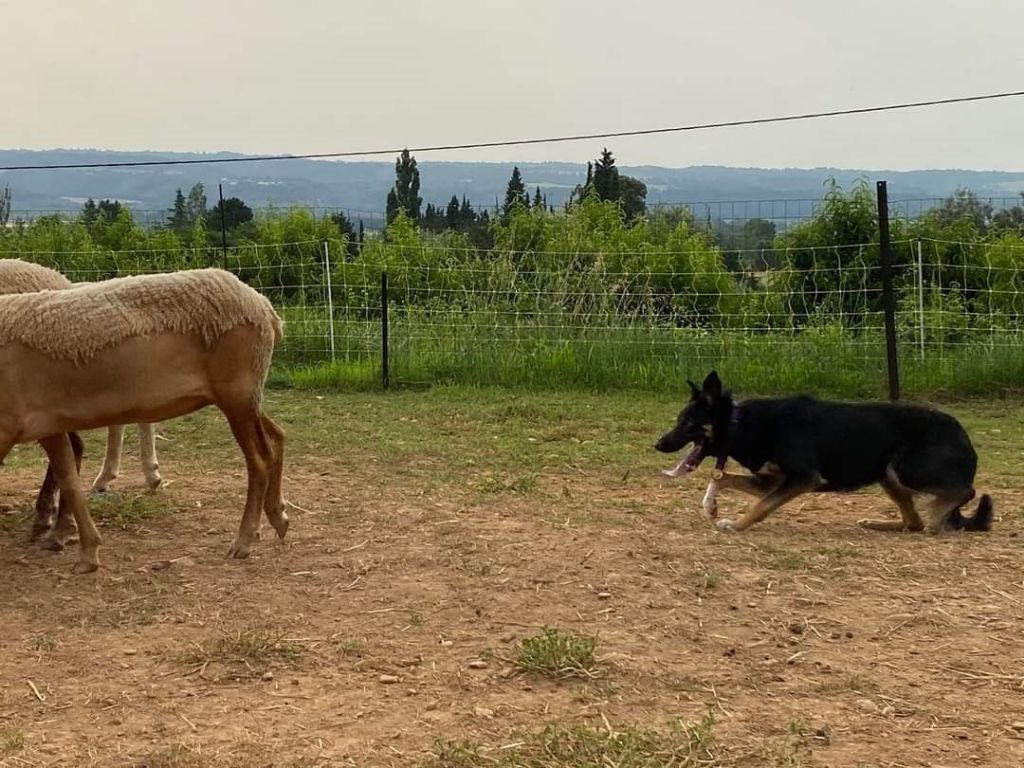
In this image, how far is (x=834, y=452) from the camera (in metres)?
6.40

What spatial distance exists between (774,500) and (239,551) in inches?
124

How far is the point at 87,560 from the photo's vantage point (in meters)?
5.48

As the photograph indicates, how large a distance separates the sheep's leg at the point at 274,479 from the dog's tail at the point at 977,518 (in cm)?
396

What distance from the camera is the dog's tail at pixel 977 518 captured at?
623 centimetres

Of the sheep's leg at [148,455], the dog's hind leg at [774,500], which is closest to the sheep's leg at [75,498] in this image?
the sheep's leg at [148,455]

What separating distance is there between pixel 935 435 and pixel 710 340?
6.22 meters

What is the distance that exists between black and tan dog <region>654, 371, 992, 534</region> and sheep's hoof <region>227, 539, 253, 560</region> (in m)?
2.67

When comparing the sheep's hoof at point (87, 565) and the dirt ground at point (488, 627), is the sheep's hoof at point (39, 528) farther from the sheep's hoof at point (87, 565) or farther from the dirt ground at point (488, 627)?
the sheep's hoof at point (87, 565)

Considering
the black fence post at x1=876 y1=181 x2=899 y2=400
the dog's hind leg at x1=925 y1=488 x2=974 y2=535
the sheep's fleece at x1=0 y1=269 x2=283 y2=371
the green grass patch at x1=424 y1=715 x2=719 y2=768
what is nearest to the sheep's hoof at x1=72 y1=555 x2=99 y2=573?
the sheep's fleece at x1=0 y1=269 x2=283 y2=371

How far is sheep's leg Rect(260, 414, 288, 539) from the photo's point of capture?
19.1 ft

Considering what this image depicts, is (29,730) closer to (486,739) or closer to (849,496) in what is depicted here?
(486,739)

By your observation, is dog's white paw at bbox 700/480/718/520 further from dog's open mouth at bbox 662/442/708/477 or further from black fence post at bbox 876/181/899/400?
black fence post at bbox 876/181/899/400

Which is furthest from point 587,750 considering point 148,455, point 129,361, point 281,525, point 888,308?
point 888,308

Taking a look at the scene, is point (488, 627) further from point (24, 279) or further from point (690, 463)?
point (24, 279)
